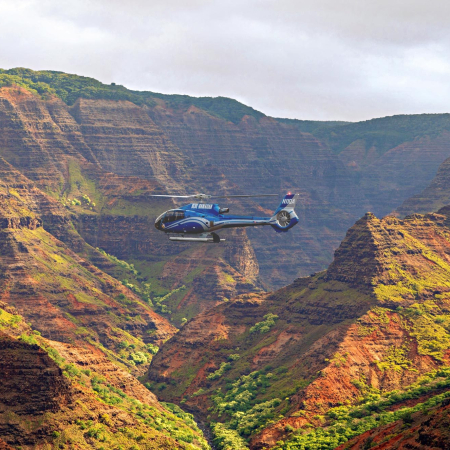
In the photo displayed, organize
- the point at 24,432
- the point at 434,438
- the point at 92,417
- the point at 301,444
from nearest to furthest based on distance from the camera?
1. the point at 434,438
2. the point at 24,432
3. the point at 92,417
4. the point at 301,444

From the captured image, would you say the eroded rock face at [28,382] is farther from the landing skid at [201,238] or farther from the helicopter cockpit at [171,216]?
the helicopter cockpit at [171,216]

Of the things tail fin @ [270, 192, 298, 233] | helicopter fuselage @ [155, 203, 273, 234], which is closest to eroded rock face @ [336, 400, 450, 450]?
tail fin @ [270, 192, 298, 233]

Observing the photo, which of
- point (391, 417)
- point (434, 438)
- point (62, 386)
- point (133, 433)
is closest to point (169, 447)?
point (133, 433)

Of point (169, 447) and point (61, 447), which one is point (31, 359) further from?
point (169, 447)

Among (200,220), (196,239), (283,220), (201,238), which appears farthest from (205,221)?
(283,220)

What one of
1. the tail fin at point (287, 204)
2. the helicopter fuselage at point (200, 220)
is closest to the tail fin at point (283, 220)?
the tail fin at point (287, 204)

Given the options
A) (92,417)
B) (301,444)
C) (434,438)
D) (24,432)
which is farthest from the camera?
(301,444)

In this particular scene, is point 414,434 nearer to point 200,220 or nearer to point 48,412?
point 200,220
